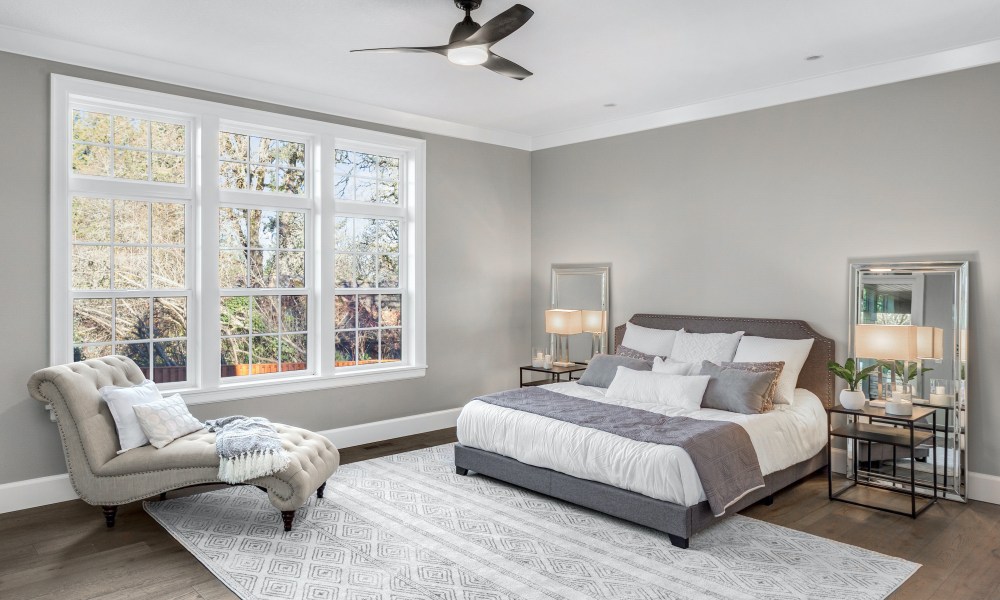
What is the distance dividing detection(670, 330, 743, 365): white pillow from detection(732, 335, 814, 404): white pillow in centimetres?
10

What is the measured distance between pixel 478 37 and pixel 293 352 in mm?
3195

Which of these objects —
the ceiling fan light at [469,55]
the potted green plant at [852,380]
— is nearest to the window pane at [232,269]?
the ceiling fan light at [469,55]

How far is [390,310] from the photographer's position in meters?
6.05

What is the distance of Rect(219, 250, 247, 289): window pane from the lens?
5.01m

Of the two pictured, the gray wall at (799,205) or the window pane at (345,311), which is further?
the window pane at (345,311)

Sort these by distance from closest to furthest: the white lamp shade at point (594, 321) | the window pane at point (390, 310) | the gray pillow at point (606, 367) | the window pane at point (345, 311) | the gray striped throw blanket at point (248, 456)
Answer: the gray striped throw blanket at point (248, 456)
the gray pillow at point (606, 367)
the window pane at point (345, 311)
the window pane at point (390, 310)
the white lamp shade at point (594, 321)

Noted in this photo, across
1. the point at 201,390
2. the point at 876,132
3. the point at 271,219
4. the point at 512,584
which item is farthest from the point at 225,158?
the point at 876,132

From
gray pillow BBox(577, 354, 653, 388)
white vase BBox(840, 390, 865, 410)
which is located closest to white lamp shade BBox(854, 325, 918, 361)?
white vase BBox(840, 390, 865, 410)

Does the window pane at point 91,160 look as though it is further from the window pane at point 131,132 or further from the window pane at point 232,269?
the window pane at point 232,269

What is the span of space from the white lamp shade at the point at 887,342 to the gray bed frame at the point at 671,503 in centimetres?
58

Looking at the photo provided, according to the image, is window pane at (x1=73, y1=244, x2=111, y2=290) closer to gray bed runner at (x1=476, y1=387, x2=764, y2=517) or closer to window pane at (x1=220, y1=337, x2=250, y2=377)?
window pane at (x1=220, y1=337, x2=250, y2=377)

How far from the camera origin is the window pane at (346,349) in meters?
5.66

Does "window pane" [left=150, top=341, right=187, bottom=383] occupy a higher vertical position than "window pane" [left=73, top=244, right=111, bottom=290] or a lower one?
lower

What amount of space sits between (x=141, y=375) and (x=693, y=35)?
411 cm
